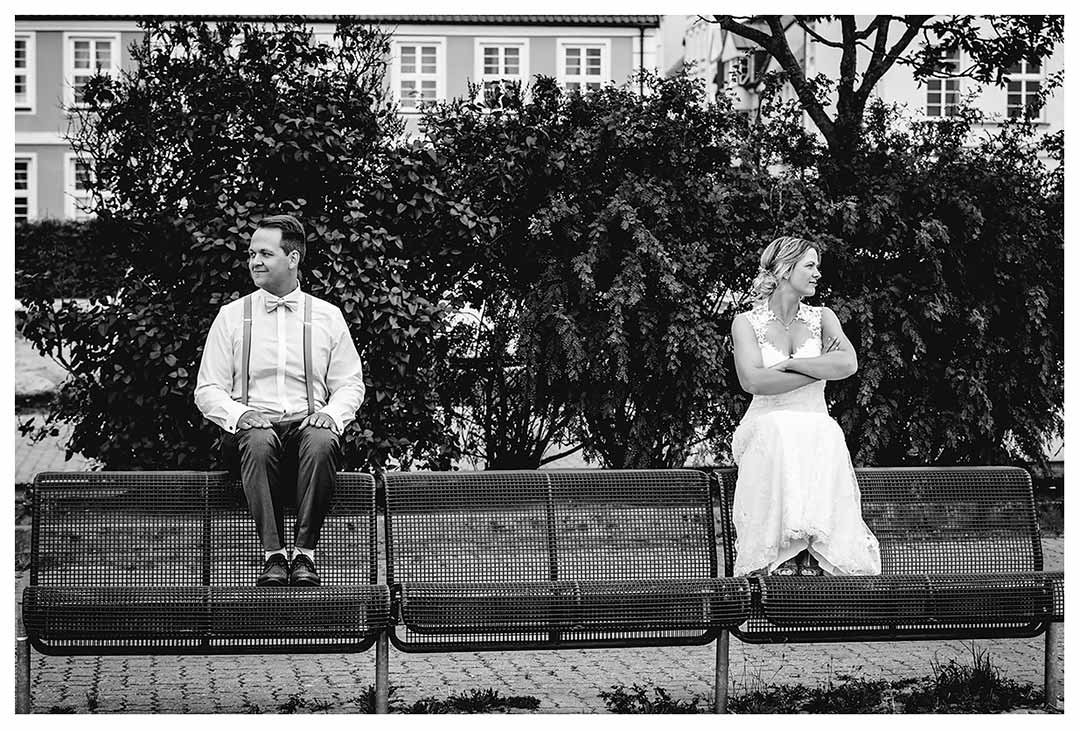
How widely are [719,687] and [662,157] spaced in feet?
18.9

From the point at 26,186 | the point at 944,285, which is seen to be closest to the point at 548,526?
the point at 944,285

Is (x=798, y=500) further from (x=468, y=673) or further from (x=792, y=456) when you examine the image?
(x=468, y=673)

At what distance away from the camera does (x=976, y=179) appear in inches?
446

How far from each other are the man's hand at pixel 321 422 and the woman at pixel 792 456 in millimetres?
1726

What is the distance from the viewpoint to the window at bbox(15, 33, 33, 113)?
41312 millimetres

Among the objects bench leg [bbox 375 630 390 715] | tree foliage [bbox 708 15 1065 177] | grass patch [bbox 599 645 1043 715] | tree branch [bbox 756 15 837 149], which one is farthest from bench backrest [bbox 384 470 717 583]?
tree branch [bbox 756 15 837 149]

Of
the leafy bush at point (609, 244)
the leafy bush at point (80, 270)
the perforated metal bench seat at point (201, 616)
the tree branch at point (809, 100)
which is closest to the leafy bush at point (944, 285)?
the tree branch at point (809, 100)

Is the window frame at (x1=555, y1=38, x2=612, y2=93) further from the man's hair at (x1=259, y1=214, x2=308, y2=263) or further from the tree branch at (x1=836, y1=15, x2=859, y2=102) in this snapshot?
the man's hair at (x1=259, y1=214, x2=308, y2=263)

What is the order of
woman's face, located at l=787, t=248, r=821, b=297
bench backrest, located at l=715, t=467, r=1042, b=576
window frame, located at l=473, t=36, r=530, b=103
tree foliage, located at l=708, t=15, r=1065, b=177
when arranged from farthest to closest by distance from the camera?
window frame, located at l=473, t=36, r=530, b=103 → tree foliage, located at l=708, t=15, r=1065, b=177 → bench backrest, located at l=715, t=467, r=1042, b=576 → woman's face, located at l=787, t=248, r=821, b=297

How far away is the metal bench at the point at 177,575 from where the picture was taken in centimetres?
540

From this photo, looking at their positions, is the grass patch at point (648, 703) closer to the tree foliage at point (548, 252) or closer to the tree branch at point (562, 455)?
the tree foliage at point (548, 252)
